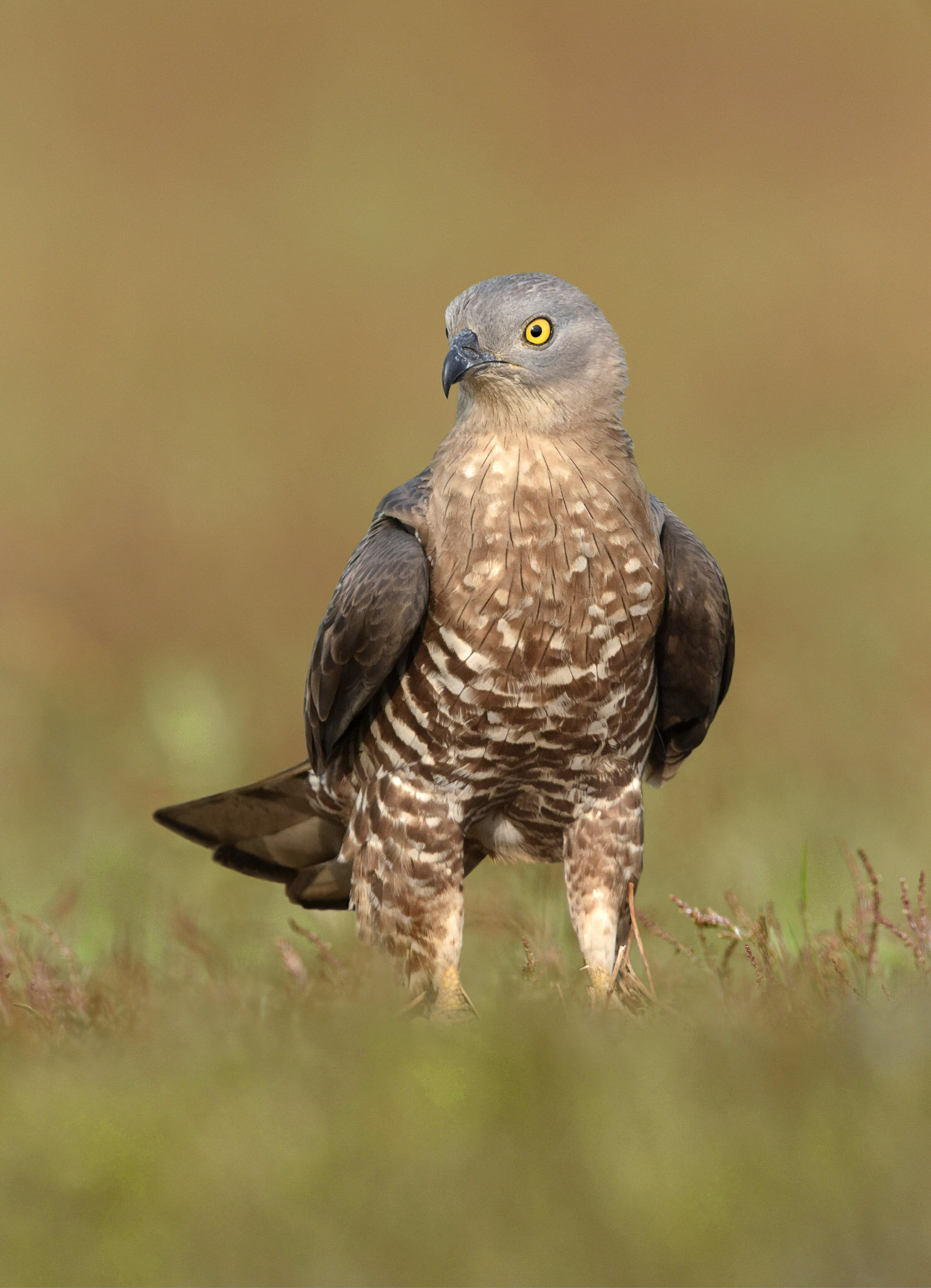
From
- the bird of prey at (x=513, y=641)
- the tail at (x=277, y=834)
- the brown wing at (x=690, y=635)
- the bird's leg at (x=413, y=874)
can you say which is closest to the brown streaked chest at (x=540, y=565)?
the bird of prey at (x=513, y=641)

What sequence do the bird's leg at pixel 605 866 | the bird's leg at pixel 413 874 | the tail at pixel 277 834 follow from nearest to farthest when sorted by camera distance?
the bird's leg at pixel 413 874, the bird's leg at pixel 605 866, the tail at pixel 277 834

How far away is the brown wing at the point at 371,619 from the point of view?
4562 mm

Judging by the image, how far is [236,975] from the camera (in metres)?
4.38

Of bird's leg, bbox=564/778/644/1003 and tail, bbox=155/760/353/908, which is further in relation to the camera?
tail, bbox=155/760/353/908

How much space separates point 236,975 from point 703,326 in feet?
41.8

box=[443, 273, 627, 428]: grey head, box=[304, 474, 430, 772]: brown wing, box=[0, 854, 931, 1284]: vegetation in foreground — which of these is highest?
box=[443, 273, 627, 428]: grey head

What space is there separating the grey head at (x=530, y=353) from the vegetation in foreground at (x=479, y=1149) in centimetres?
201

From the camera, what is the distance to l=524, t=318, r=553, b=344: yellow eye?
4.66 metres

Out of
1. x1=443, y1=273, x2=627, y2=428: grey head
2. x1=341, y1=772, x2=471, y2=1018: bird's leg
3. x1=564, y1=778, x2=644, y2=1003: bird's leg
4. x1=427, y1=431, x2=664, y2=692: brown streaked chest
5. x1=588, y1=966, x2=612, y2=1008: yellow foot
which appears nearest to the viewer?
x1=588, y1=966, x2=612, y2=1008: yellow foot

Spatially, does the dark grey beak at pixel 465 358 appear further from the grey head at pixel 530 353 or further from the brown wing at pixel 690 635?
the brown wing at pixel 690 635

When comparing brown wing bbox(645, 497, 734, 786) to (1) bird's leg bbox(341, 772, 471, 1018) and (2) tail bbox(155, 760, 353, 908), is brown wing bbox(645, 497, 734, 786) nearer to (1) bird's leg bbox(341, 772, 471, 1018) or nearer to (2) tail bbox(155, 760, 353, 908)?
(1) bird's leg bbox(341, 772, 471, 1018)

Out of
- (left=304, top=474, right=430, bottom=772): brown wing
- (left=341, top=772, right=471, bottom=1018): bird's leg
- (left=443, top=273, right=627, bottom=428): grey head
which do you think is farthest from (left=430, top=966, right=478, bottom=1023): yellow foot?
(left=443, top=273, right=627, bottom=428): grey head

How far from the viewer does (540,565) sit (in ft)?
14.8

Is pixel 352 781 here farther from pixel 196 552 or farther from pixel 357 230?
pixel 357 230
